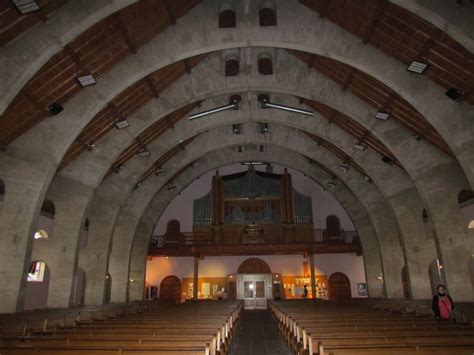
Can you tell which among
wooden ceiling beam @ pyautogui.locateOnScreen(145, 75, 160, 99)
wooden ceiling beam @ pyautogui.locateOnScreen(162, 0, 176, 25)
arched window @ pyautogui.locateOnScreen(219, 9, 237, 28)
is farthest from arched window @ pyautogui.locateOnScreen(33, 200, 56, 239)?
arched window @ pyautogui.locateOnScreen(219, 9, 237, 28)

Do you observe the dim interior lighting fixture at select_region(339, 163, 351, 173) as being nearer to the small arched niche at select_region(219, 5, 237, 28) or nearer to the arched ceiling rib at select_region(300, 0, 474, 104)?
the arched ceiling rib at select_region(300, 0, 474, 104)

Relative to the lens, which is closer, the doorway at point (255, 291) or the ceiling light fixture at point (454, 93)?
the ceiling light fixture at point (454, 93)

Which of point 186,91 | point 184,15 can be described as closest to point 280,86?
point 186,91

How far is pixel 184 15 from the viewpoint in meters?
11.9

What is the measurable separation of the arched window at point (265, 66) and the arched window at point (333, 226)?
1587 centimetres

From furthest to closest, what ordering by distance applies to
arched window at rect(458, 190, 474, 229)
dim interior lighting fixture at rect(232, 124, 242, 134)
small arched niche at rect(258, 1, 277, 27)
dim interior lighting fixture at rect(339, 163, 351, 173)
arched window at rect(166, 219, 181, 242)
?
1. arched window at rect(166, 219, 181, 242)
2. dim interior lighting fixture at rect(339, 163, 351, 173)
3. dim interior lighting fixture at rect(232, 124, 242, 134)
4. arched window at rect(458, 190, 474, 229)
5. small arched niche at rect(258, 1, 277, 27)

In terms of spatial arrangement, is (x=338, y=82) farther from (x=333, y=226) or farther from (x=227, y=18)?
(x=333, y=226)

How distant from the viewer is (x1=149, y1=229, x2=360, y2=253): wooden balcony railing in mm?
25562

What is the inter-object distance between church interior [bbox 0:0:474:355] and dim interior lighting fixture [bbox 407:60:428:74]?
61 millimetres

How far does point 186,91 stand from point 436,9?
9.34 metres

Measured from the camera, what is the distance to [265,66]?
577 inches

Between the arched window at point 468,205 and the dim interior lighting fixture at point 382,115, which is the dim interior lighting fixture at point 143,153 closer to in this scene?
the dim interior lighting fixture at point 382,115

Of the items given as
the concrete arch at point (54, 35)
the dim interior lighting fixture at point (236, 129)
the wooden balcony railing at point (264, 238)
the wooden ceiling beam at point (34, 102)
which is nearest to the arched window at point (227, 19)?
the concrete arch at point (54, 35)

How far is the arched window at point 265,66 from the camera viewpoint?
14.4 meters
